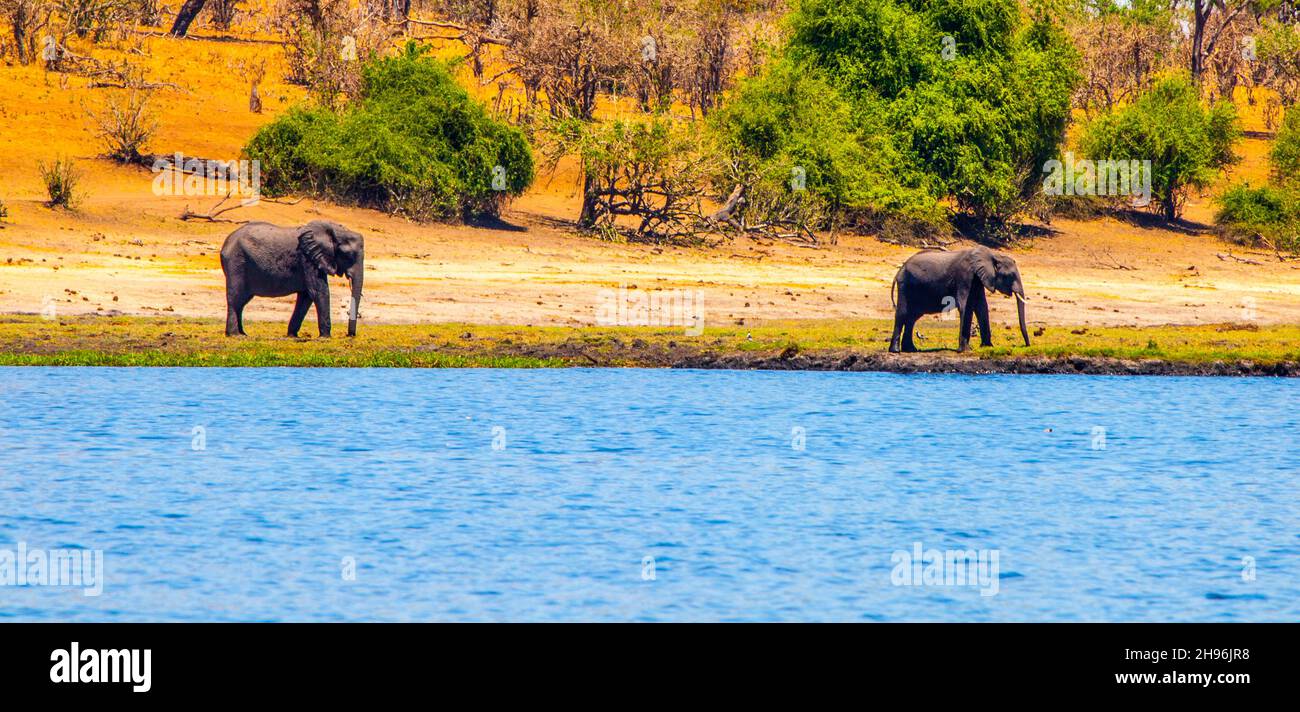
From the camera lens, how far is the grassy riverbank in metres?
25.8

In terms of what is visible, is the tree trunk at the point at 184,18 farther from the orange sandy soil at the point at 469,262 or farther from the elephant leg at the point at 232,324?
the elephant leg at the point at 232,324

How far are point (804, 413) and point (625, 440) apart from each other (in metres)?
3.55

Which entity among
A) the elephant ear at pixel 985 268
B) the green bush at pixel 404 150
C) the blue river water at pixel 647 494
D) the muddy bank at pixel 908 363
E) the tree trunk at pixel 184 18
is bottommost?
the blue river water at pixel 647 494

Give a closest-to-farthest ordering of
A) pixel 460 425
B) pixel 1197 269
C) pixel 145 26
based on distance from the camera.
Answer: pixel 460 425 < pixel 1197 269 < pixel 145 26

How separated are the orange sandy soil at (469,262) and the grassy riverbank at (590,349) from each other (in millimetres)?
2111

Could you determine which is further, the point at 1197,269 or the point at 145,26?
the point at 145,26

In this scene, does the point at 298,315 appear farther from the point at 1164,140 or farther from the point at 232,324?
the point at 1164,140

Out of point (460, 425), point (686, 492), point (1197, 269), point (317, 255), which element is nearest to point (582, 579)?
point (686, 492)

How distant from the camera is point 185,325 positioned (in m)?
28.4

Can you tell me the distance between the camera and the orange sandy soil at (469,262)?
31.8 metres

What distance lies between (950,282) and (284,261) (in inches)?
420

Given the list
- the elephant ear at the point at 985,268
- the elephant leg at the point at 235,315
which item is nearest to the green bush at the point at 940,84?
the elephant ear at the point at 985,268

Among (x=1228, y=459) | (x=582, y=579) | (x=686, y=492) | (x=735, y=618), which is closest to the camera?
(x=735, y=618)
